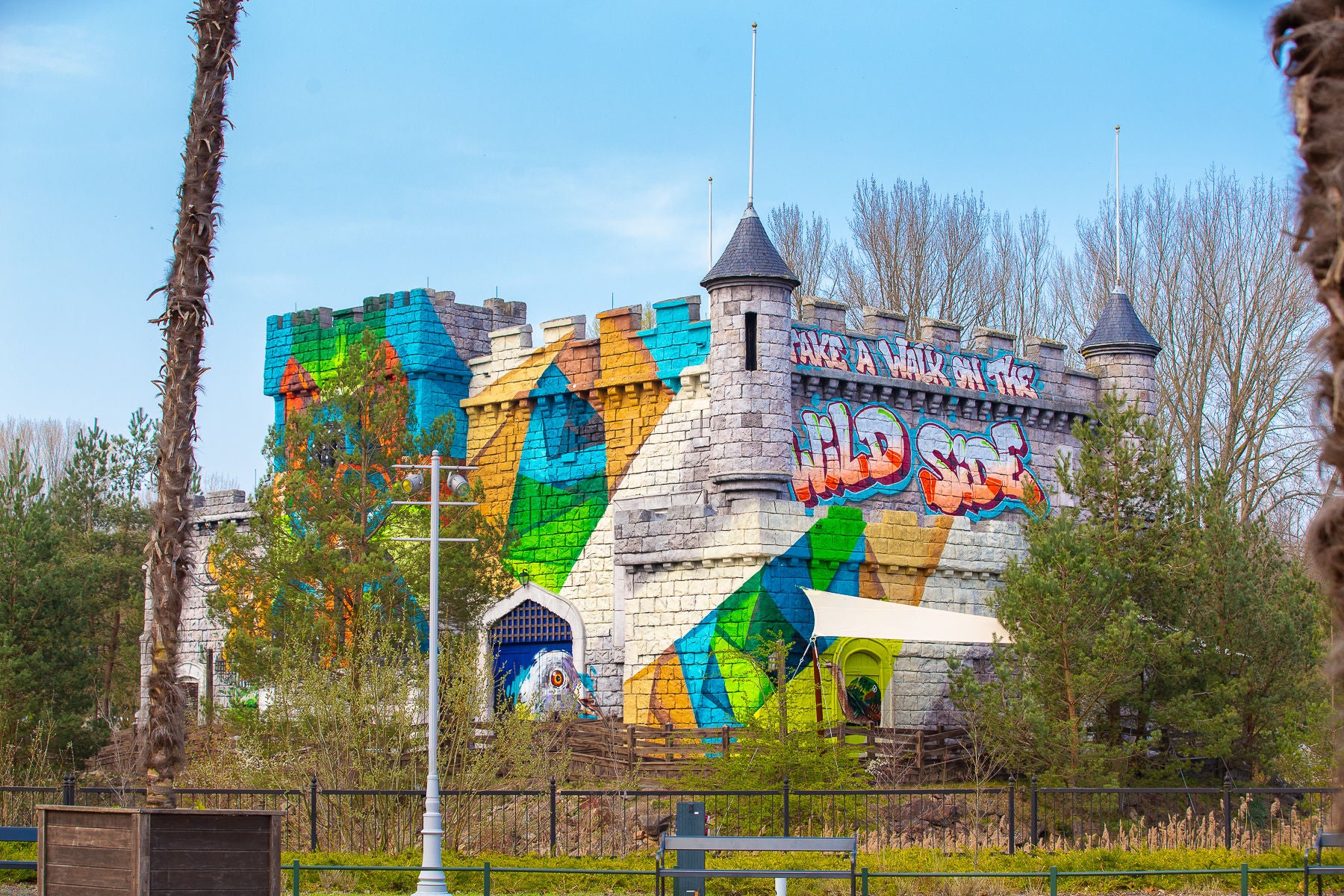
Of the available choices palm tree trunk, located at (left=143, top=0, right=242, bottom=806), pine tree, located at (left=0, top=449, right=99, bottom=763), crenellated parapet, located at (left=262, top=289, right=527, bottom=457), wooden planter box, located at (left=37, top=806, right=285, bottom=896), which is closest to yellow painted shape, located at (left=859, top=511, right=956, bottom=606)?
crenellated parapet, located at (left=262, top=289, right=527, bottom=457)

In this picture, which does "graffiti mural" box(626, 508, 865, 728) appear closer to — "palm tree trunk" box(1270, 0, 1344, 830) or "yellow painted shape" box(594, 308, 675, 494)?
"yellow painted shape" box(594, 308, 675, 494)

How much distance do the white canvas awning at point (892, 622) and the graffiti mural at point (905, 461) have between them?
2.17m

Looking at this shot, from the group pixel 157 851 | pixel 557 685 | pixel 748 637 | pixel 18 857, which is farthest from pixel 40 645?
pixel 157 851

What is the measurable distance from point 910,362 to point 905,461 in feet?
5.98

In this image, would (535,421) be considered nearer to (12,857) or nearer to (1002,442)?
→ (1002,442)

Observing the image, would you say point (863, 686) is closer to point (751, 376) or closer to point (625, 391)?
point (751, 376)

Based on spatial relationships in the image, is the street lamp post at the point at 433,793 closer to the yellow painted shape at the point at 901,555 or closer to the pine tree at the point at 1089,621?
the pine tree at the point at 1089,621

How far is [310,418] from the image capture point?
2425cm

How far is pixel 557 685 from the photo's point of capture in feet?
90.8

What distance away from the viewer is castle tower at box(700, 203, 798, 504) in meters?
25.8

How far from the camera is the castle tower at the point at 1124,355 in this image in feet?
102

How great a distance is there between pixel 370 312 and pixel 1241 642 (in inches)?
679

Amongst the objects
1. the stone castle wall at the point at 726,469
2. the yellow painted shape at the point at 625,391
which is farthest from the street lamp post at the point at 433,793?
the yellow painted shape at the point at 625,391

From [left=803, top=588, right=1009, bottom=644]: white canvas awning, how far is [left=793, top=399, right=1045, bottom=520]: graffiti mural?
217 centimetres
